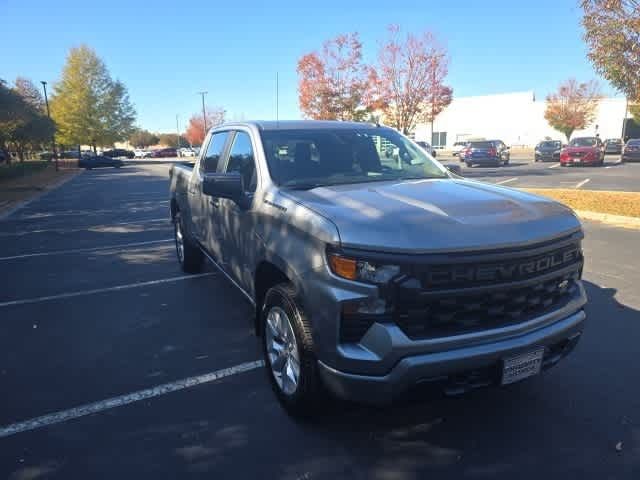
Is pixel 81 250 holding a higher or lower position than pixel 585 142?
lower

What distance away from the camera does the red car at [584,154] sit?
26609 millimetres

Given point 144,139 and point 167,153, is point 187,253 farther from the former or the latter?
point 144,139

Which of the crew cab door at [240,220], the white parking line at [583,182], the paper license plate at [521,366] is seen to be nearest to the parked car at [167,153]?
the white parking line at [583,182]

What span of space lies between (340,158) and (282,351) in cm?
173

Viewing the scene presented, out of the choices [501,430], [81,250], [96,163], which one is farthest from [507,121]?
[501,430]

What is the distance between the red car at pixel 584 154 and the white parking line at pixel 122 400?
2816 cm

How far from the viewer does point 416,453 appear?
2762mm

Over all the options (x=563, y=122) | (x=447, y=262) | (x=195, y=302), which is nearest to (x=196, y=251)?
(x=195, y=302)

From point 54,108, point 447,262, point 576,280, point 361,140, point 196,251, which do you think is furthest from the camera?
point 54,108

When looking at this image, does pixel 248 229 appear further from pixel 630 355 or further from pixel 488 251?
pixel 630 355

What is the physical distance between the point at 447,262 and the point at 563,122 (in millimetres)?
63657

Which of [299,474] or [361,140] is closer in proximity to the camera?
[299,474]

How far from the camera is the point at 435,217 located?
2.59 meters

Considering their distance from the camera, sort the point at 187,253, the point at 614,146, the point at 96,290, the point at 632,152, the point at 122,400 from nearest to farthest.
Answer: the point at 122,400 < the point at 96,290 < the point at 187,253 < the point at 632,152 < the point at 614,146
